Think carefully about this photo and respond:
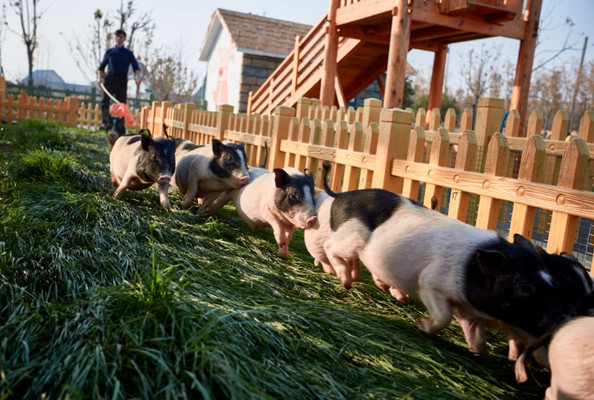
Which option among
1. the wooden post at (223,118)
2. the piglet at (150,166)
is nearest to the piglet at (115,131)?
the wooden post at (223,118)

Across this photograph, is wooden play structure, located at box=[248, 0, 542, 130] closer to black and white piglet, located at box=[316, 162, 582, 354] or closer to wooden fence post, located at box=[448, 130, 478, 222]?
wooden fence post, located at box=[448, 130, 478, 222]

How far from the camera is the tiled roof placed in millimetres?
22805

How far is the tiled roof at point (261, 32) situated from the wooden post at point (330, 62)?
11.0 m

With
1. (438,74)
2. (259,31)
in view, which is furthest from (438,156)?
(259,31)

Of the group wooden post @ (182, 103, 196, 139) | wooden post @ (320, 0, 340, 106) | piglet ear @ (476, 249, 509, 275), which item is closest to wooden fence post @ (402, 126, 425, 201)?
piglet ear @ (476, 249, 509, 275)

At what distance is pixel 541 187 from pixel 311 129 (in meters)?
3.05

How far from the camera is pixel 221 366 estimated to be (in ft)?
6.52

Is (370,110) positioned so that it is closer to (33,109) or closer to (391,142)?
(391,142)

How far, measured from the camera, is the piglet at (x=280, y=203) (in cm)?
411

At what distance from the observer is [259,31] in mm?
24578

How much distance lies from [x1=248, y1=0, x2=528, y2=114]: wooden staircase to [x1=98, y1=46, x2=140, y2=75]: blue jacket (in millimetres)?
3867

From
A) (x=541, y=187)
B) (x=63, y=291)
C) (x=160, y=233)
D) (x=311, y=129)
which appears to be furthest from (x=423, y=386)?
(x=311, y=129)

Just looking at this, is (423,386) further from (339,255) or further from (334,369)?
(339,255)

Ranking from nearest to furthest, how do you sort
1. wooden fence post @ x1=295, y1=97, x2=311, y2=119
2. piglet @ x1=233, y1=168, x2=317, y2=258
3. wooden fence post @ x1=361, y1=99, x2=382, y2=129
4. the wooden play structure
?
1. piglet @ x1=233, y1=168, x2=317, y2=258
2. wooden fence post @ x1=361, y1=99, x2=382, y2=129
3. wooden fence post @ x1=295, y1=97, x2=311, y2=119
4. the wooden play structure
